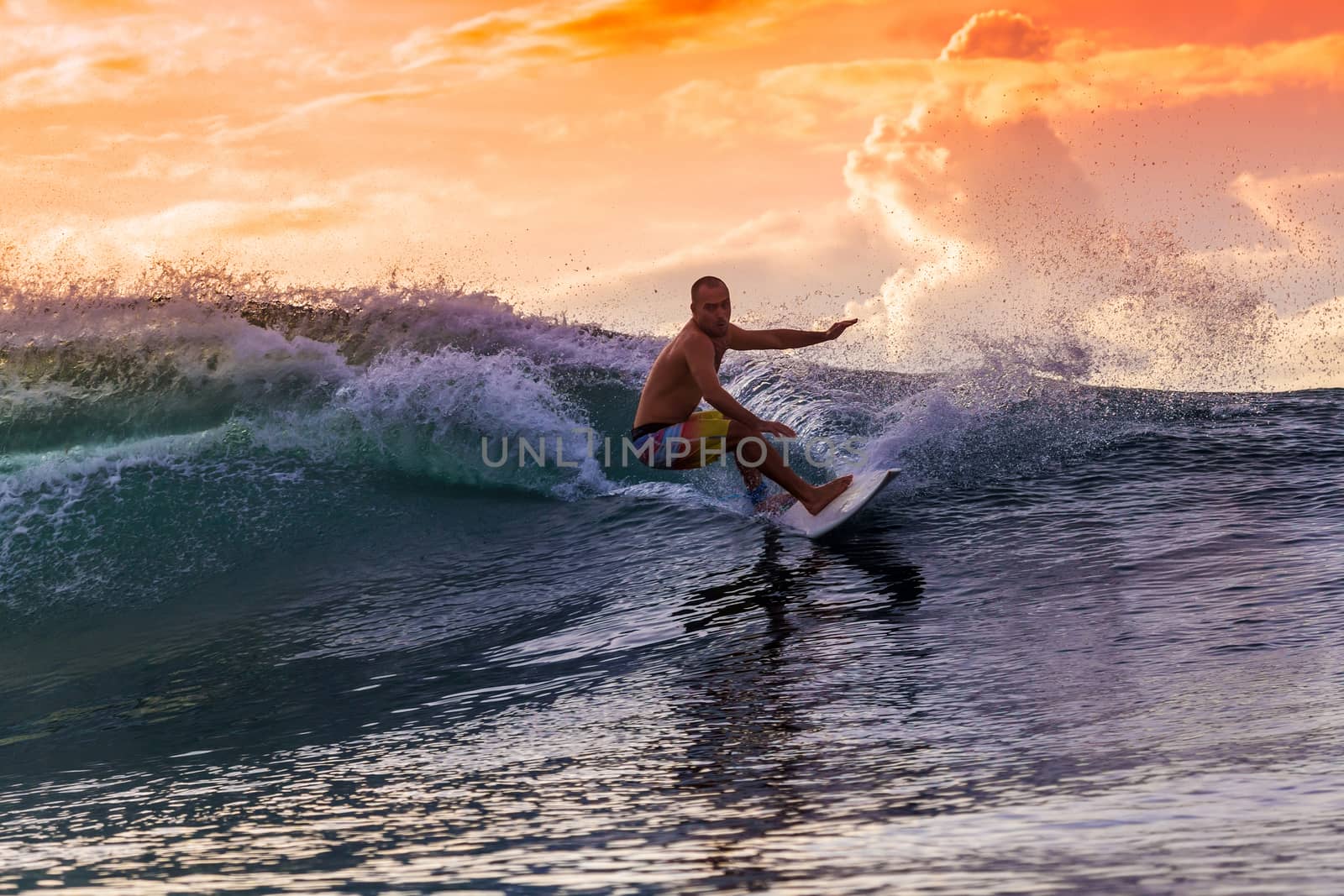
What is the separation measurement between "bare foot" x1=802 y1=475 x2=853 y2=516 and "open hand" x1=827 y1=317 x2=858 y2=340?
773mm

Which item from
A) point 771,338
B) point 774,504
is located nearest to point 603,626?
point 774,504

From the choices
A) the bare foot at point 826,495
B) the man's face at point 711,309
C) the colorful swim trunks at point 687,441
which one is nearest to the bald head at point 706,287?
the man's face at point 711,309

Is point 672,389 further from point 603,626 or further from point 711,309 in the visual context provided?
point 603,626

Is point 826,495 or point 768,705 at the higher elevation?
point 826,495

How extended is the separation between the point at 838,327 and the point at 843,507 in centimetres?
99

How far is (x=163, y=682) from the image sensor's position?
5.38m

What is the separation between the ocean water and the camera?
264 centimetres

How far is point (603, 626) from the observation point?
5.30 m

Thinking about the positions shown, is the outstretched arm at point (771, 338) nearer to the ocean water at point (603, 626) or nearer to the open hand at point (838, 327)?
the open hand at point (838, 327)

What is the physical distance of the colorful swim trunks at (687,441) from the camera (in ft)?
21.0

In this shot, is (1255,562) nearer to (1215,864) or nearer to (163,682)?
(1215,864)

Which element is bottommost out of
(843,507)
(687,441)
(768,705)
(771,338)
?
(768,705)

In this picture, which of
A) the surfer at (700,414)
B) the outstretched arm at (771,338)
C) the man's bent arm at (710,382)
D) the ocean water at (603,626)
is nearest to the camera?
the ocean water at (603,626)

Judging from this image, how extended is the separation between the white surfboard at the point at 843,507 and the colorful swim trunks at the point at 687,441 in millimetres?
585
